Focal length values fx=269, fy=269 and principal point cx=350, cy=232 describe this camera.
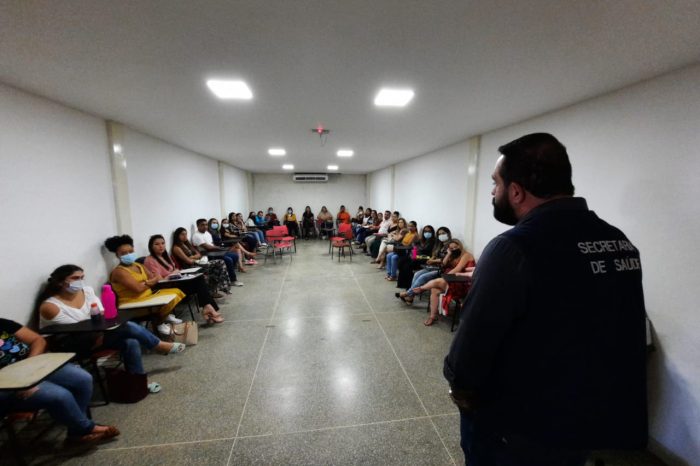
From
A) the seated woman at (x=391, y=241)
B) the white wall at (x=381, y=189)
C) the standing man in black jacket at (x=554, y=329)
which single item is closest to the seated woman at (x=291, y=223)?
the white wall at (x=381, y=189)

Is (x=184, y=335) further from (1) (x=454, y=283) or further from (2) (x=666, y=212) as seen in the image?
(2) (x=666, y=212)

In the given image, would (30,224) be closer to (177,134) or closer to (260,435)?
(177,134)

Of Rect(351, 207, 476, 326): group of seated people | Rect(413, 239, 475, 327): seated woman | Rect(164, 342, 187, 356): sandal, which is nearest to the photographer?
Rect(164, 342, 187, 356): sandal

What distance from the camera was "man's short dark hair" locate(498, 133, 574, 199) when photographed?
2.87ft

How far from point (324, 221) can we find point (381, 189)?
2766 mm

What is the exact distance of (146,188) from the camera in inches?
170

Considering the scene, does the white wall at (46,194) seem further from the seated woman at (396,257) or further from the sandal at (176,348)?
the seated woman at (396,257)

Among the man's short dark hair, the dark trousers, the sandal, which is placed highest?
the man's short dark hair

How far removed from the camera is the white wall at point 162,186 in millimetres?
4016

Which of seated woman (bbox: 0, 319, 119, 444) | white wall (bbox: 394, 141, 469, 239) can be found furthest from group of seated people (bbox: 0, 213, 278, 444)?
white wall (bbox: 394, 141, 469, 239)

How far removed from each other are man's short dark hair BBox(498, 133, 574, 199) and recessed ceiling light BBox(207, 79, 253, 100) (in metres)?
2.33

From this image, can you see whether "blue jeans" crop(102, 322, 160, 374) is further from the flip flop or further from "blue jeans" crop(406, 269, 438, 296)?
"blue jeans" crop(406, 269, 438, 296)

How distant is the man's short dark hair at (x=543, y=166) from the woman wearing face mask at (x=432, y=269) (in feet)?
11.7

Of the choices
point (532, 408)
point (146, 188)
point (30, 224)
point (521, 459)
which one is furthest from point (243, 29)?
point (146, 188)
